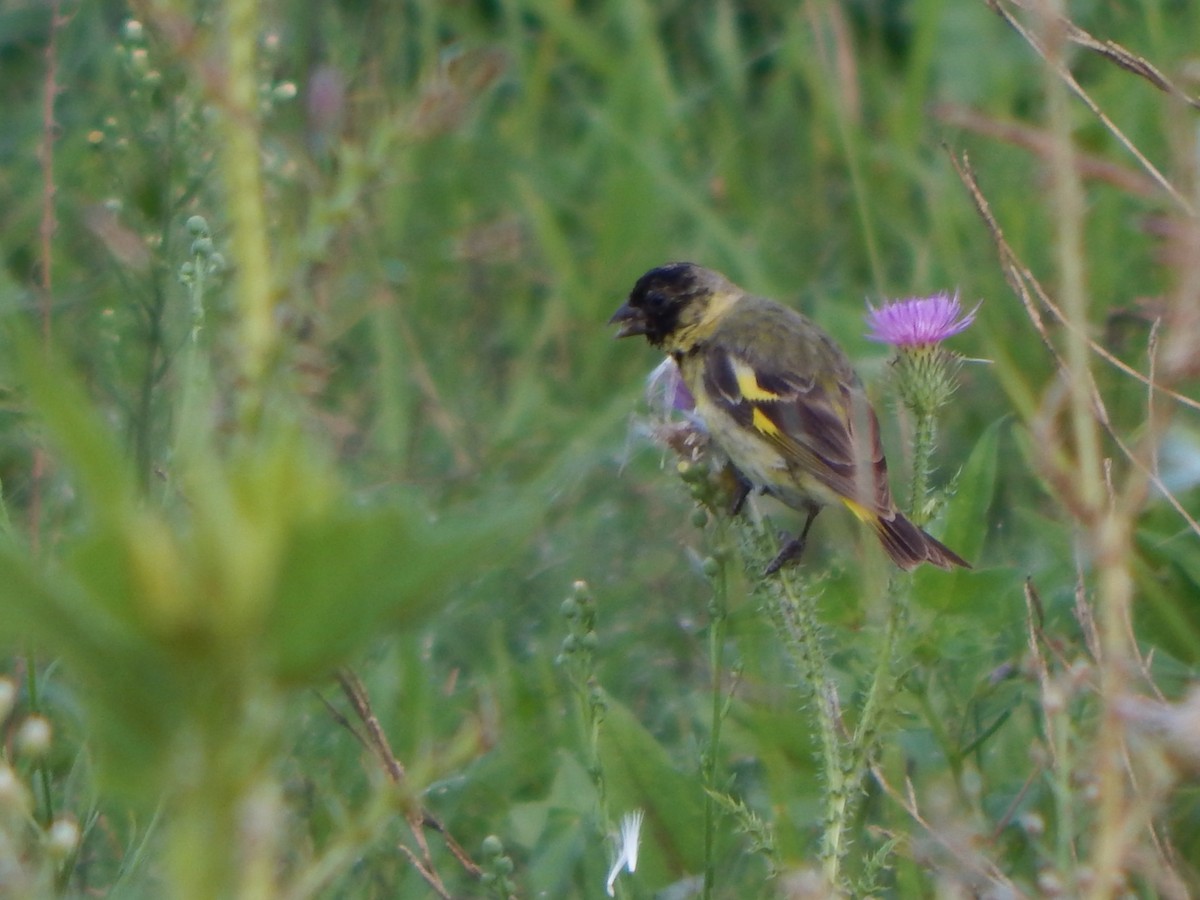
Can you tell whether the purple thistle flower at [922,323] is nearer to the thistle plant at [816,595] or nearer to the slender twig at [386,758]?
the thistle plant at [816,595]

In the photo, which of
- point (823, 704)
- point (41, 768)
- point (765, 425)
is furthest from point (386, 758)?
point (765, 425)

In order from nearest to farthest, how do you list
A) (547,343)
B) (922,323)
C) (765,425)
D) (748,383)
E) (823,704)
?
1. (823,704)
2. (922,323)
3. (765,425)
4. (748,383)
5. (547,343)

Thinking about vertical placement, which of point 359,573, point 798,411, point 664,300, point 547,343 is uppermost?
point 359,573

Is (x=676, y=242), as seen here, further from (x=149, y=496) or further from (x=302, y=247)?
(x=302, y=247)

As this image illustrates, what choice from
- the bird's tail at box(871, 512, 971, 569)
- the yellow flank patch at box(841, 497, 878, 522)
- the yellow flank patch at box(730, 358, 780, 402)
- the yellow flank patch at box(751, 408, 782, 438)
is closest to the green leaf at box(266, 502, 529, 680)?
the bird's tail at box(871, 512, 971, 569)

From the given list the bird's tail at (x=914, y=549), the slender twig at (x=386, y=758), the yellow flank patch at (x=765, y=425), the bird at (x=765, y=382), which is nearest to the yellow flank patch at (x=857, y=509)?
the bird at (x=765, y=382)

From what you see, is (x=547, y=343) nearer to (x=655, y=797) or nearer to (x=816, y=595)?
Answer: (x=655, y=797)

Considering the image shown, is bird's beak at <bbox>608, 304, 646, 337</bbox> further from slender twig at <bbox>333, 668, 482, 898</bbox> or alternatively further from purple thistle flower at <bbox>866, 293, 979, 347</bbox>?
slender twig at <bbox>333, 668, 482, 898</bbox>
